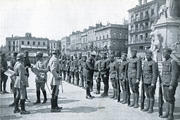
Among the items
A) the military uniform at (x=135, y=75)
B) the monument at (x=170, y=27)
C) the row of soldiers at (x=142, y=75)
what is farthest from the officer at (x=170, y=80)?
the monument at (x=170, y=27)

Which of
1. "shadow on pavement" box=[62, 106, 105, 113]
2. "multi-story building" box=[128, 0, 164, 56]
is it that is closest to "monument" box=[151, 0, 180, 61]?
"shadow on pavement" box=[62, 106, 105, 113]

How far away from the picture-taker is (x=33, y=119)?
6.55 m

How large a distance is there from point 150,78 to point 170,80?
0.95 meters

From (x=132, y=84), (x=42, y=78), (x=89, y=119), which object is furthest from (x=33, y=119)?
(x=132, y=84)

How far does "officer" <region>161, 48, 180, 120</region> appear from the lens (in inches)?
248

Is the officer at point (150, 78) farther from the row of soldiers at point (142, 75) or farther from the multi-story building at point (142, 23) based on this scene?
the multi-story building at point (142, 23)

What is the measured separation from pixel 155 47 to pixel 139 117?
31.2 ft

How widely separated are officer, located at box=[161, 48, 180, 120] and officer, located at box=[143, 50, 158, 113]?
557mm

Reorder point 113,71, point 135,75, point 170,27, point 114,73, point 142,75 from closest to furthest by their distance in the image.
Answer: point 142,75
point 135,75
point 114,73
point 113,71
point 170,27

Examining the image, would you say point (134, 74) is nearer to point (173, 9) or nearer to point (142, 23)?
point (173, 9)

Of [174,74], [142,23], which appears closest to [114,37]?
[142,23]

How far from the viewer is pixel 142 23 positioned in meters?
59.8

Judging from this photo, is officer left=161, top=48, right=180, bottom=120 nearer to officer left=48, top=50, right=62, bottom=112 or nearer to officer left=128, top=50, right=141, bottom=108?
officer left=128, top=50, right=141, bottom=108

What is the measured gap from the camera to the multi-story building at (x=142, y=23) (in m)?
55.9
